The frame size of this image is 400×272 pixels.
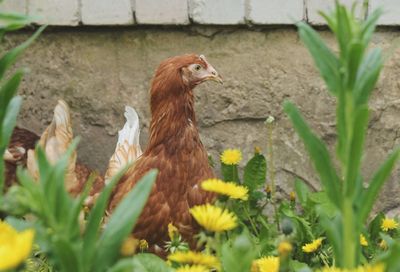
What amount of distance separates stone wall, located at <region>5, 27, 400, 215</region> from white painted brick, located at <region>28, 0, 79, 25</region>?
66mm

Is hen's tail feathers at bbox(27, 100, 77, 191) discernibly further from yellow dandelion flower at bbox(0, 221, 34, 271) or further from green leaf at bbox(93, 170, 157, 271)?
yellow dandelion flower at bbox(0, 221, 34, 271)

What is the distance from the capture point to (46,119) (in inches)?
133

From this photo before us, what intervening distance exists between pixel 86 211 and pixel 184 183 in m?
0.30

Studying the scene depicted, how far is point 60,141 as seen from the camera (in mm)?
3055

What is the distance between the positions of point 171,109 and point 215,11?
1.88 ft

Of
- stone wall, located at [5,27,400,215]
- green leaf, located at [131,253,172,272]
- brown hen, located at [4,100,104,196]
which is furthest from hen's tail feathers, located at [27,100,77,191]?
green leaf, located at [131,253,172,272]

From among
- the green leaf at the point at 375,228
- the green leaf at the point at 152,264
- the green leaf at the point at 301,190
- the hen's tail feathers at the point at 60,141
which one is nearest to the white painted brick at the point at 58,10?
the hen's tail feathers at the point at 60,141

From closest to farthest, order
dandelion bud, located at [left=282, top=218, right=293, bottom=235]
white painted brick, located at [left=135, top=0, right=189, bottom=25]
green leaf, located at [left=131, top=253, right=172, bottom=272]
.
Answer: dandelion bud, located at [left=282, top=218, right=293, bottom=235], green leaf, located at [left=131, top=253, right=172, bottom=272], white painted brick, located at [left=135, top=0, right=189, bottom=25]

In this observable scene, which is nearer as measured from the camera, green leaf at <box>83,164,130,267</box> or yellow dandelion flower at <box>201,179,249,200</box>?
green leaf at <box>83,164,130,267</box>

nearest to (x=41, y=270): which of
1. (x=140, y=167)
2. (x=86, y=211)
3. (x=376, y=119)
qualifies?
(x=86, y=211)

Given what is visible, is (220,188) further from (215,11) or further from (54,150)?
(215,11)

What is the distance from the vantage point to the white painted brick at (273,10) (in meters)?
3.23

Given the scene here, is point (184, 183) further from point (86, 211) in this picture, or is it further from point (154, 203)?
point (86, 211)

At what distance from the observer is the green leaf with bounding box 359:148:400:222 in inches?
38.5
